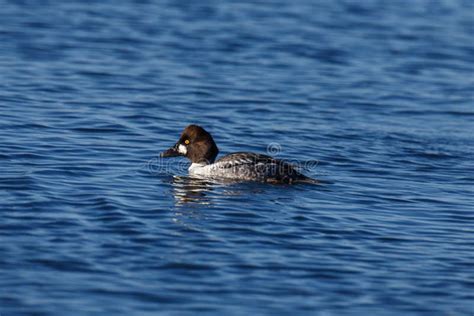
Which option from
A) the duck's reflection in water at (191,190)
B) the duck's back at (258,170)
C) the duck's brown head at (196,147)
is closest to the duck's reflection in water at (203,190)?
the duck's reflection in water at (191,190)

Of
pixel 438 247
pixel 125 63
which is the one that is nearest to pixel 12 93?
pixel 125 63

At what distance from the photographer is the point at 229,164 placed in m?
14.4

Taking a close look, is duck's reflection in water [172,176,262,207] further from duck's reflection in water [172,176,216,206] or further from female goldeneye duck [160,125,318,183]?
female goldeneye duck [160,125,318,183]

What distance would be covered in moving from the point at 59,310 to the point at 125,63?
Result: 1625 centimetres

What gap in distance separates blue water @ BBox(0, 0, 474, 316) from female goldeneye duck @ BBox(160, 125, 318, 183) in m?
0.23

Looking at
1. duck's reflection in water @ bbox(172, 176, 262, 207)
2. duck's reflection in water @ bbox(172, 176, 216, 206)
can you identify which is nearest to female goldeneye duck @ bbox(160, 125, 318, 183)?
duck's reflection in water @ bbox(172, 176, 262, 207)

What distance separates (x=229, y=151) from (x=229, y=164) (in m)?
2.64

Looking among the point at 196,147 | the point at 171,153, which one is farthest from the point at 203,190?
the point at 171,153

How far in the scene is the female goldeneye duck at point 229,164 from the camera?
14.2 meters

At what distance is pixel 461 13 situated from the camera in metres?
35.0

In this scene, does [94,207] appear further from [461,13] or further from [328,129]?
[461,13]

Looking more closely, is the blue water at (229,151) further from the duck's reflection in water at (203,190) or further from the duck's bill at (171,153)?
the duck's bill at (171,153)

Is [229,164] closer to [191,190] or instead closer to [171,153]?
[191,190]

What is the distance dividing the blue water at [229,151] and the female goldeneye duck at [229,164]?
234mm
